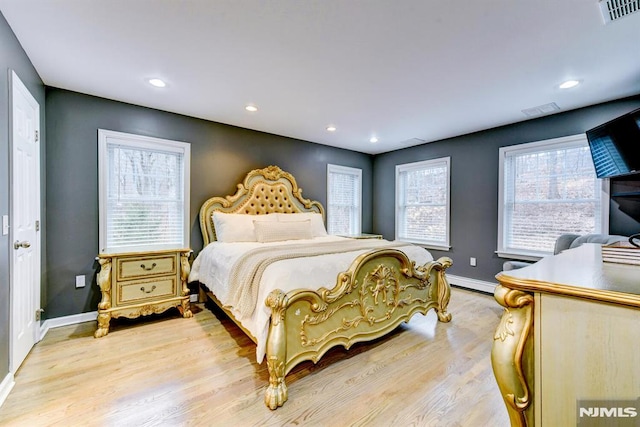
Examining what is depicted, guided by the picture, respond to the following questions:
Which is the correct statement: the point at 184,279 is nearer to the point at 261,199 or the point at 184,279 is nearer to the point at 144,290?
the point at 144,290

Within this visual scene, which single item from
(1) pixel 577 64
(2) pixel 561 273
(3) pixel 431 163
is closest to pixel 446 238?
(3) pixel 431 163

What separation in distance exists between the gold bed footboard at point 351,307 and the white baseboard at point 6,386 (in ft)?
5.52

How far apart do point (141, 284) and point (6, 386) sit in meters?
1.22

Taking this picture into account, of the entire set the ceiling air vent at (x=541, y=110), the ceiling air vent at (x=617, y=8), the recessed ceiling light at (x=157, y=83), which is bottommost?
the ceiling air vent at (x=541, y=110)

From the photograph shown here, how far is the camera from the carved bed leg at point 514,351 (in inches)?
36.4

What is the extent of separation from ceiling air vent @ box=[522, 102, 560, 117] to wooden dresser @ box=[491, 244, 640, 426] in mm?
3128

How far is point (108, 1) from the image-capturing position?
1717mm

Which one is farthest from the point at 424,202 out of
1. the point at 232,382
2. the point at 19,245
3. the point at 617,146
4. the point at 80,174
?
the point at 19,245

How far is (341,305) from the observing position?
2270mm

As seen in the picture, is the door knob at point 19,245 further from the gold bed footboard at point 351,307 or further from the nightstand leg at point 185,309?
the gold bed footboard at point 351,307

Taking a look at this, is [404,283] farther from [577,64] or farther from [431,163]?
[431,163]

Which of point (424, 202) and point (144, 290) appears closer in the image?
point (144, 290)

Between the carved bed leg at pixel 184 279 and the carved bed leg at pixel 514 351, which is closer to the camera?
the carved bed leg at pixel 514 351

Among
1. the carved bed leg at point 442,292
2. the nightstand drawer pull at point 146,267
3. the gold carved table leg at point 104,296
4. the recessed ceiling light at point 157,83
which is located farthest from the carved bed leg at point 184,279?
the carved bed leg at point 442,292
